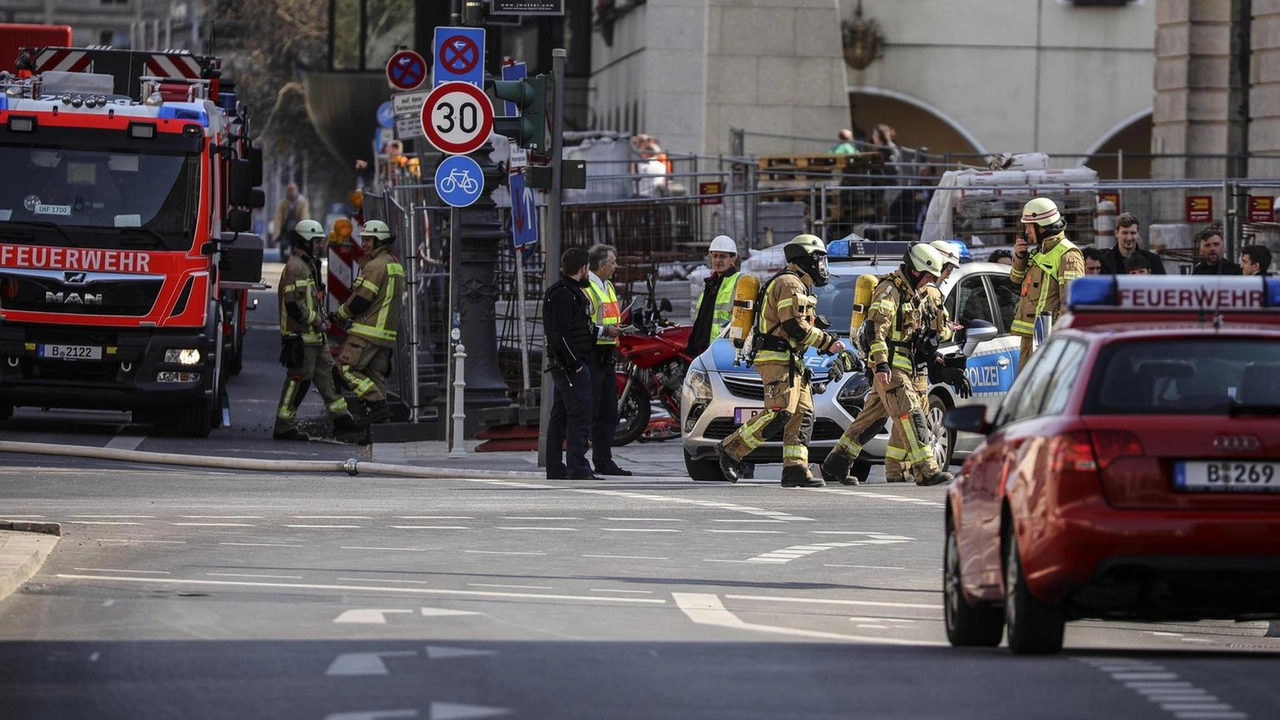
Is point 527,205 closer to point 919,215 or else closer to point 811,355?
point 811,355

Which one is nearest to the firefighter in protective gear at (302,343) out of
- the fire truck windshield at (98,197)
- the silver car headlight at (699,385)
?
the fire truck windshield at (98,197)

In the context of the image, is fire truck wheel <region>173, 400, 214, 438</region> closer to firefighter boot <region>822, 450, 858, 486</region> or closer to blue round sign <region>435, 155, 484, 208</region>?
blue round sign <region>435, 155, 484, 208</region>

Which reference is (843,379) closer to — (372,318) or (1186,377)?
(372,318)

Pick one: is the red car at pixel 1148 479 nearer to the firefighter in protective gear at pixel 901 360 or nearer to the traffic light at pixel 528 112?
the firefighter in protective gear at pixel 901 360

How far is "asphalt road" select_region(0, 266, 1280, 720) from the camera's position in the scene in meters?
8.32

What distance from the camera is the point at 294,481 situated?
19.0 meters

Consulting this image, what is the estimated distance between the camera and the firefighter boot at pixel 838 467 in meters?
18.5

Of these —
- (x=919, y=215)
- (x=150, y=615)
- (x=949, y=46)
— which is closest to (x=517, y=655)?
(x=150, y=615)

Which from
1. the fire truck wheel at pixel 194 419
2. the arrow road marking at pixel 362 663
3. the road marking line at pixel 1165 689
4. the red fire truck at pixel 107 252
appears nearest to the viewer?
the road marking line at pixel 1165 689

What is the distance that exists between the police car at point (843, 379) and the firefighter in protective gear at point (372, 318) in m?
4.04

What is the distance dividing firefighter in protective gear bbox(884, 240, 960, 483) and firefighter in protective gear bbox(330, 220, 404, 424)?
5.83m

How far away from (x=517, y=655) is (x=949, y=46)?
3989cm

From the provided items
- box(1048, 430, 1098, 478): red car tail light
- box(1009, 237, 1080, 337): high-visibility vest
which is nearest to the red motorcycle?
box(1009, 237, 1080, 337): high-visibility vest

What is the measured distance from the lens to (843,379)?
1903 centimetres
